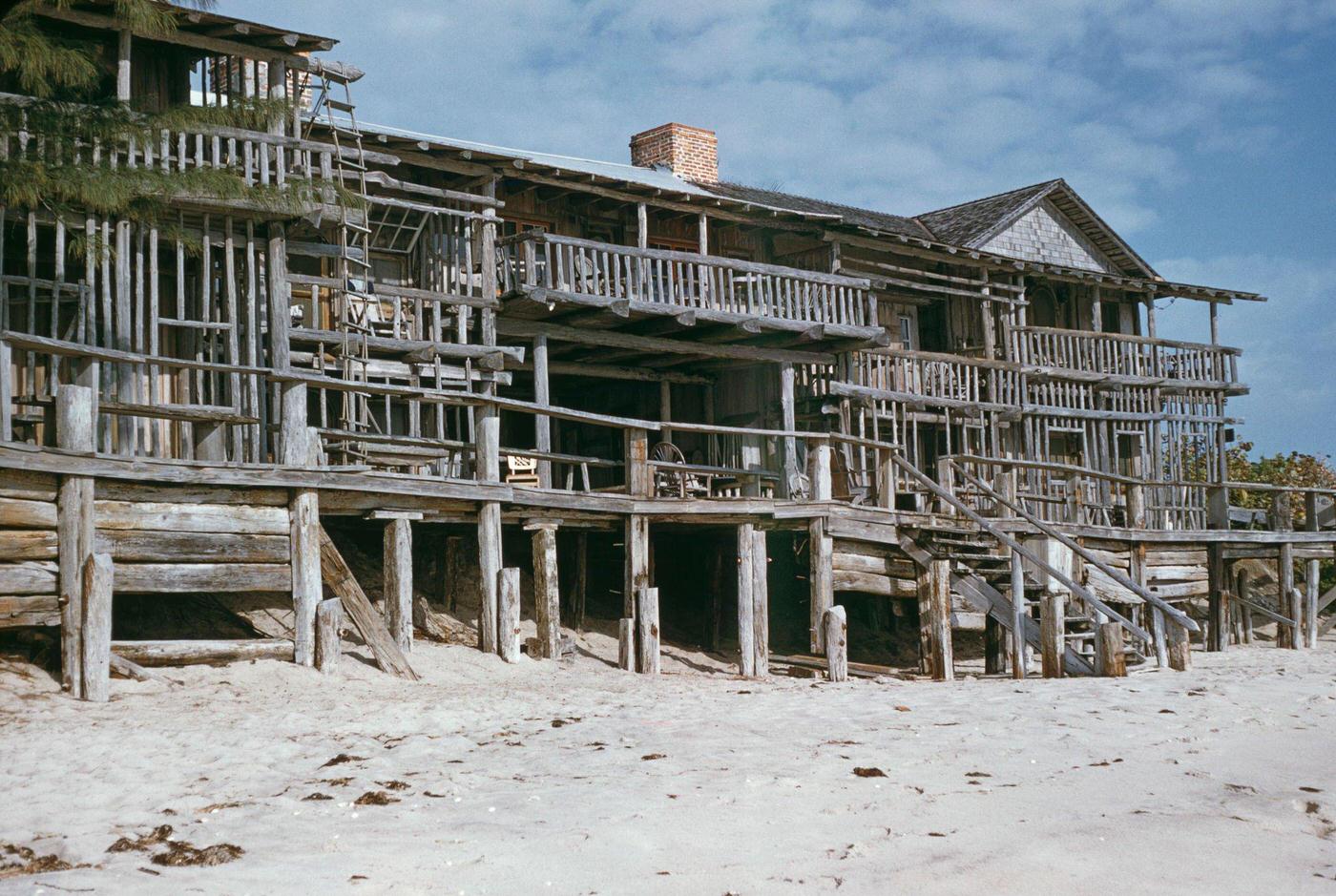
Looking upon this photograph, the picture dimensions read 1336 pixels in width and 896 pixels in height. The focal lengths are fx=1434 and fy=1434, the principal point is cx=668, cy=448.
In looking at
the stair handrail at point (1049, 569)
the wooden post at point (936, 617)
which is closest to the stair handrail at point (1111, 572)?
the stair handrail at point (1049, 569)

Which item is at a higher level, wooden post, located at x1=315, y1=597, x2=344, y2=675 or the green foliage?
the green foliage

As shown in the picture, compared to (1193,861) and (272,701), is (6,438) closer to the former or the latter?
(272,701)

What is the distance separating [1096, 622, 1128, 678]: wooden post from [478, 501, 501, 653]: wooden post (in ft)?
20.7

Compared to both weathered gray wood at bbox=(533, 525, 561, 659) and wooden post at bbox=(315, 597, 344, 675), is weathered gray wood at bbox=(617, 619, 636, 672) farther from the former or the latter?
wooden post at bbox=(315, 597, 344, 675)

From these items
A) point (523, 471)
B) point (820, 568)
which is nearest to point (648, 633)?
point (820, 568)

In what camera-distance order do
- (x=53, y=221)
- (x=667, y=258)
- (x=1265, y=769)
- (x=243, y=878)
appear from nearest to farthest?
(x=243, y=878), (x=1265, y=769), (x=53, y=221), (x=667, y=258)

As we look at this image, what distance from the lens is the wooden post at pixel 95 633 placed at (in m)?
10.9

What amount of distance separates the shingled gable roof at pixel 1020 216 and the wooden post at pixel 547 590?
1587 centimetres

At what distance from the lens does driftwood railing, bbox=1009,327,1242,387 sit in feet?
93.1

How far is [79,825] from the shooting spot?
7.65m

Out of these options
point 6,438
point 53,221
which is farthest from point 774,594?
point 6,438

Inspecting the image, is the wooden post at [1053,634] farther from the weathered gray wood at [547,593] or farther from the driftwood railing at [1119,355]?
the driftwood railing at [1119,355]

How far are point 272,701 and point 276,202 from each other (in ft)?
20.3

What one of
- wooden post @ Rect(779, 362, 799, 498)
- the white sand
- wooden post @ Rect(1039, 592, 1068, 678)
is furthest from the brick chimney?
the white sand
